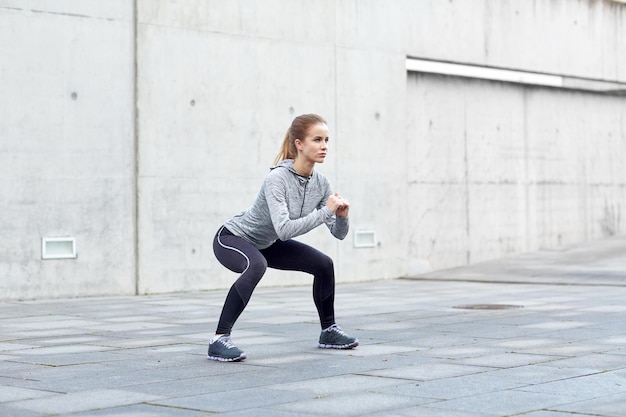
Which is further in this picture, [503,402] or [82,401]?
[82,401]

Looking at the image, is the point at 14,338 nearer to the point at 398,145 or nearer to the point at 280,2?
the point at 280,2

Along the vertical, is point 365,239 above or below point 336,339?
above

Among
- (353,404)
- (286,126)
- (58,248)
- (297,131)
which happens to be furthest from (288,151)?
(286,126)

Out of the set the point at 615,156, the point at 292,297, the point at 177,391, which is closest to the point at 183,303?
the point at 292,297

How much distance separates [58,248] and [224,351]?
6.39m

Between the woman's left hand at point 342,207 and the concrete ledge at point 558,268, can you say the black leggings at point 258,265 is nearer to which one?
the woman's left hand at point 342,207

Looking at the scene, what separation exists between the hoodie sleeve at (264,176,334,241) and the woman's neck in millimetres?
227

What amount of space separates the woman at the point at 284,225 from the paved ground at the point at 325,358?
1.30 ft

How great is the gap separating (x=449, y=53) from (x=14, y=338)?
1043 centimetres

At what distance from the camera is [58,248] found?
1284cm

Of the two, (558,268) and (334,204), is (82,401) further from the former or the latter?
(558,268)

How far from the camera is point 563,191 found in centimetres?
1942

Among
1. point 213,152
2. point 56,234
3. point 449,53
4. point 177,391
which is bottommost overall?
point 177,391

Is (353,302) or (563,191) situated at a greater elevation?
(563,191)
